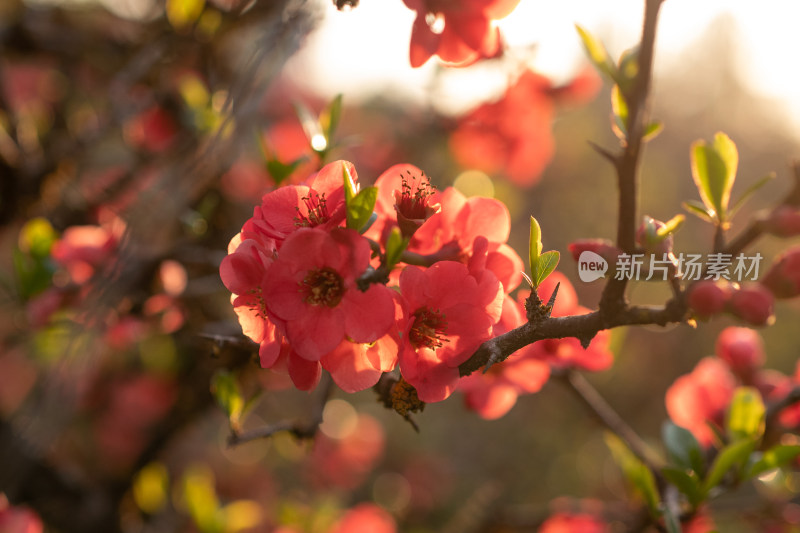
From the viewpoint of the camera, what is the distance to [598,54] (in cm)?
71

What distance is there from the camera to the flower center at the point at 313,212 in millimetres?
727

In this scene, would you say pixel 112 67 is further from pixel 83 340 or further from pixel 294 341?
pixel 294 341

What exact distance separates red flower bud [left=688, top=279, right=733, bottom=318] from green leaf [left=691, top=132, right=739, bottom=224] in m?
0.16

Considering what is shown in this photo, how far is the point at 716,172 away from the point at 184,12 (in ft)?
4.51

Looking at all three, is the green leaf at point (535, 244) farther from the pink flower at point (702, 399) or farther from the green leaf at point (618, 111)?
the pink flower at point (702, 399)

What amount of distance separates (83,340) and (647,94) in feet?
2.80

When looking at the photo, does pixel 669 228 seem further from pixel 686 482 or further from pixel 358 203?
pixel 686 482

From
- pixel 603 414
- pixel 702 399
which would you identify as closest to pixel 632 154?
pixel 603 414

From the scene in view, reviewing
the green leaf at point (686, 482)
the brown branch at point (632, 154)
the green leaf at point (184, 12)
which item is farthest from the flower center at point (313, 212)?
the green leaf at point (184, 12)

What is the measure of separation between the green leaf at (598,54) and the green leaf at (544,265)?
0.72ft

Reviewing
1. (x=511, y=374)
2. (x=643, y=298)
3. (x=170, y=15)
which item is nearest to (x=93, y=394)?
(x=170, y=15)

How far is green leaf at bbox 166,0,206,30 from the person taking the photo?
4.91 feet

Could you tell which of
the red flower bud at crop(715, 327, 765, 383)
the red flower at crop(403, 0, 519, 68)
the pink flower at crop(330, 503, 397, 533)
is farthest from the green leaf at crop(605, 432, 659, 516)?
the pink flower at crop(330, 503, 397, 533)

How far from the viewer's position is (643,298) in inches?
158
